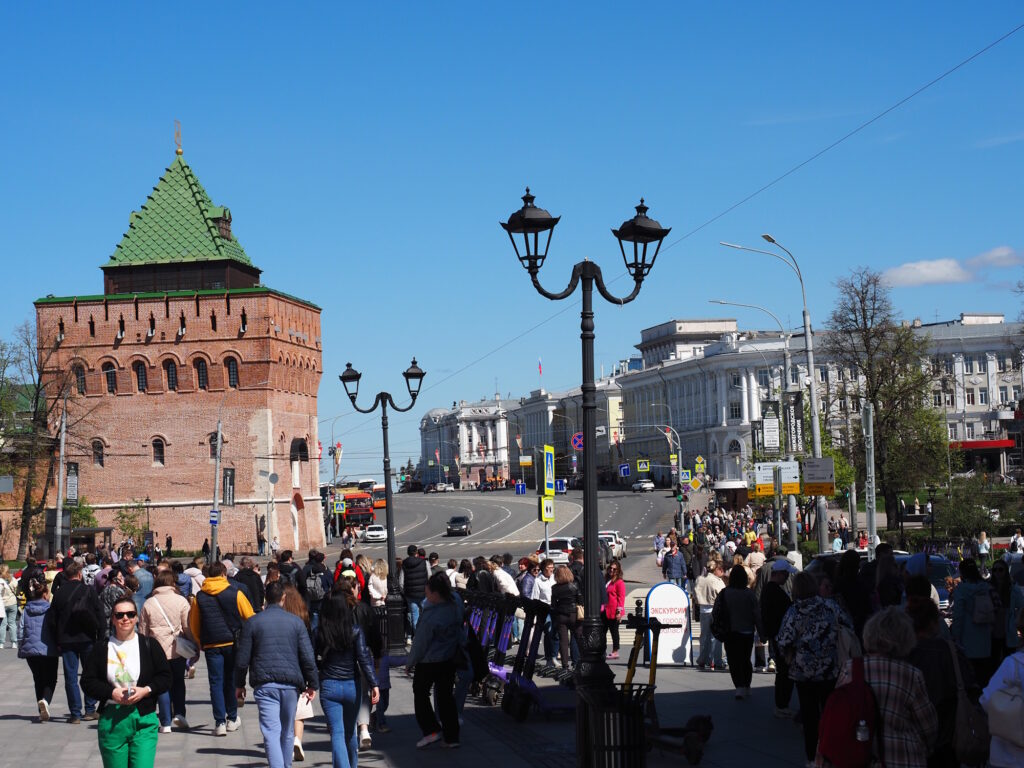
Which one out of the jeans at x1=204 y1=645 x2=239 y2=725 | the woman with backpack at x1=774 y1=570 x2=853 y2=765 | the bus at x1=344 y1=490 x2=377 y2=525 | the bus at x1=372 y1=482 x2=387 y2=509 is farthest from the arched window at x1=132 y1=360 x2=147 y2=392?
the woman with backpack at x1=774 y1=570 x2=853 y2=765

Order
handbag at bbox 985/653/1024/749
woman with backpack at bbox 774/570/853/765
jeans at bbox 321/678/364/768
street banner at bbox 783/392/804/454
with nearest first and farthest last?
handbag at bbox 985/653/1024/749 → woman with backpack at bbox 774/570/853/765 → jeans at bbox 321/678/364/768 → street banner at bbox 783/392/804/454

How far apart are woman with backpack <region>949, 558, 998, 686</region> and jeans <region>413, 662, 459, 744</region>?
4.79m

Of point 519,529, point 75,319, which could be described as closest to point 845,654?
point 75,319

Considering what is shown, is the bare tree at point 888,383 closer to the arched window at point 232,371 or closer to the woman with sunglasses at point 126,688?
the arched window at point 232,371

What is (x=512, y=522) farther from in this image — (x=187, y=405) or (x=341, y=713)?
(x=341, y=713)

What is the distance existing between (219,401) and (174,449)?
330 centimetres

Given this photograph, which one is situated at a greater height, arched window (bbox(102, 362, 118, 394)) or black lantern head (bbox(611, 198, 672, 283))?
arched window (bbox(102, 362, 118, 394))

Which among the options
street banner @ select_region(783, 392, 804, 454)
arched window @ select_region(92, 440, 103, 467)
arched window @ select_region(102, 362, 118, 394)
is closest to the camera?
street banner @ select_region(783, 392, 804, 454)

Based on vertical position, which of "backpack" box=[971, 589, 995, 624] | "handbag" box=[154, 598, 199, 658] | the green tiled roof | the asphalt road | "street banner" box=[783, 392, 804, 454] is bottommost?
the asphalt road

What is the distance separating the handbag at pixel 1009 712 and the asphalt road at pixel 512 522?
2186 inches

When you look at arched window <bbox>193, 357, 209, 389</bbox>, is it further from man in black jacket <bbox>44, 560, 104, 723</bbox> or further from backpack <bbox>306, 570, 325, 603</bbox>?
man in black jacket <bbox>44, 560, 104, 723</bbox>

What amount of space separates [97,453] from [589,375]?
6237cm

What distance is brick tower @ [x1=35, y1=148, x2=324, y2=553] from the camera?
69000 mm

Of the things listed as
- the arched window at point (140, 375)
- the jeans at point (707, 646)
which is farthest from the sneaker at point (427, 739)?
the arched window at point (140, 375)
